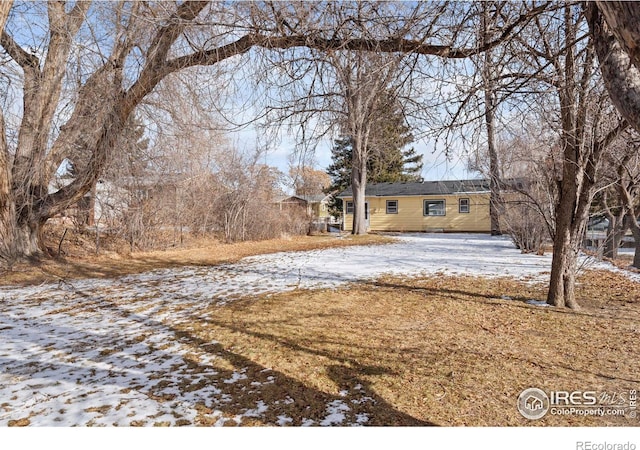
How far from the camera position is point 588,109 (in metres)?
4.30

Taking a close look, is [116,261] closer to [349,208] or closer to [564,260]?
[564,260]

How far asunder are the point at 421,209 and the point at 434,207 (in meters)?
0.77

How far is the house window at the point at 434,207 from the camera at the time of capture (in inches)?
886

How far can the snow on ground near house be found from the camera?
2473mm

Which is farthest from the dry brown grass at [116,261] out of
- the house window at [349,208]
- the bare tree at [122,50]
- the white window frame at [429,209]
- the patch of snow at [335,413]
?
the white window frame at [429,209]

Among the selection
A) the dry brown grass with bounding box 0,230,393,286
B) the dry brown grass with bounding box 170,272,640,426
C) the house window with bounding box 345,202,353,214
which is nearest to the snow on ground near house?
the dry brown grass with bounding box 170,272,640,426

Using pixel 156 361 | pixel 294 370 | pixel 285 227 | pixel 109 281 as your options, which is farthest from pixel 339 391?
pixel 285 227

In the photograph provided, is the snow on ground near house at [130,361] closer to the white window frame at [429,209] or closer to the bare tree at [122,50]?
the bare tree at [122,50]

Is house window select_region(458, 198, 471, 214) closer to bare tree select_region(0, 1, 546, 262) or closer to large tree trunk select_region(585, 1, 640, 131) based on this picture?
bare tree select_region(0, 1, 546, 262)

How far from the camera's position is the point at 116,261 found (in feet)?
31.9

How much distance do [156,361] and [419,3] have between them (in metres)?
3.95

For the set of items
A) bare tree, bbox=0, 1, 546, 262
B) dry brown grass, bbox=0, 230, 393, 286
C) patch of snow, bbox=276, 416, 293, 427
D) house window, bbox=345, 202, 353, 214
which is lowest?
patch of snow, bbox=276, 416, 293, 427

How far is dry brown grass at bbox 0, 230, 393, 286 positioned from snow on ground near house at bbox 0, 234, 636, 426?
1008 mm

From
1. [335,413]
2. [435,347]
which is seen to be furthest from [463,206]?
[335,413]
